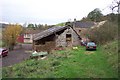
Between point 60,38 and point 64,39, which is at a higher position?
point 60,38

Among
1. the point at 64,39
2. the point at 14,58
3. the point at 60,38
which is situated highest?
the point at 60,38

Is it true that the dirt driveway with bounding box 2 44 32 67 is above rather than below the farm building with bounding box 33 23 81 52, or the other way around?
below

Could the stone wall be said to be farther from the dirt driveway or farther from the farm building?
the dirt driveway

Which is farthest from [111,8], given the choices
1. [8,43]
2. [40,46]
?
[8,43]

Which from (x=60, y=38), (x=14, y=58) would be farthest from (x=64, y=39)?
(x=14, y=58)

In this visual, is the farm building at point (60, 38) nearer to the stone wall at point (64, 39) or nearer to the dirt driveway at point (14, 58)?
the stone wall at point (64, 39)

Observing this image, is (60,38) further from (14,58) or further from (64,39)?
(14,58)

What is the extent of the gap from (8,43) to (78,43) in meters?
17.2

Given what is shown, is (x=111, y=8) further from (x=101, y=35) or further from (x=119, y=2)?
(x=101, y=35)

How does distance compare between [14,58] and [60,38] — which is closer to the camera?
[14,58]

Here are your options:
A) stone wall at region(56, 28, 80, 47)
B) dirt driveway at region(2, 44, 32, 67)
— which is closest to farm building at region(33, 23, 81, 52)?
stone wall at region(56, 28, 80, 47)

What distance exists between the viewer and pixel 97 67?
18562 millimetres

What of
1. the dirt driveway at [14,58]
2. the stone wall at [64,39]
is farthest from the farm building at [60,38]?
the dirt driveway at [14,58]

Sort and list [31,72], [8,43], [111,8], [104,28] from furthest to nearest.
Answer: [8,43]
[104,28]
[31,72]
[111,8]
